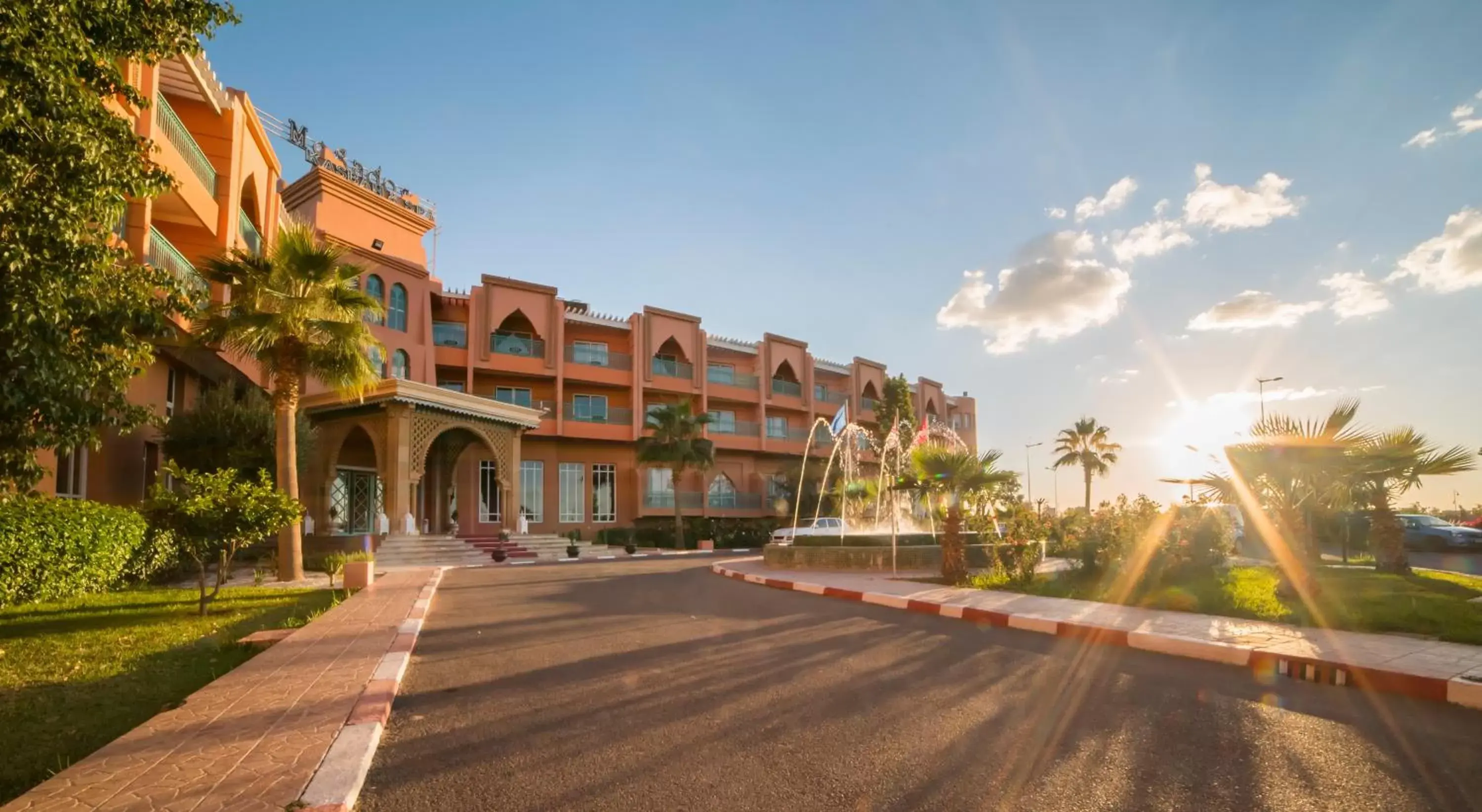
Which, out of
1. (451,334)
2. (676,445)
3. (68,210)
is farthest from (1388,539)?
(451,334)

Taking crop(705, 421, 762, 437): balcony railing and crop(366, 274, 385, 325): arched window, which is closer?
crop(366, 274, 385, 325): arched window

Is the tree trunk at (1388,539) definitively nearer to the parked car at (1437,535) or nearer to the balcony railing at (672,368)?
the parked car at (1437,535)

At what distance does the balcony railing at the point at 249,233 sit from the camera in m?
19.7

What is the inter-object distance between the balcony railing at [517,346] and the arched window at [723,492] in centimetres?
1144

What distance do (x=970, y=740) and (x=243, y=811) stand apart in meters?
3.65

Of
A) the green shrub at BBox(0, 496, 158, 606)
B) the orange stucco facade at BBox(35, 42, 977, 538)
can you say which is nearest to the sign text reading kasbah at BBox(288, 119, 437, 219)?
the orange stucco facade at BBox(35, 42, 977, 538)

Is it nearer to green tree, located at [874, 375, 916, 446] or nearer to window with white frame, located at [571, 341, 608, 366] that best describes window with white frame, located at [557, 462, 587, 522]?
window with white frame, located at [571, 341, 608, 366]

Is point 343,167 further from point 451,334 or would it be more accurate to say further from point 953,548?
point 953,548

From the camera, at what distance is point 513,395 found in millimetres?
35656

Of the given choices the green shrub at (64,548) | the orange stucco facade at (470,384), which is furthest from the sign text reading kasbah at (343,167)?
the green shrub at (64,548)

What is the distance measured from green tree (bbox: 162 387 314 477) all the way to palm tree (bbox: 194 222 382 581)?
7.49 feet

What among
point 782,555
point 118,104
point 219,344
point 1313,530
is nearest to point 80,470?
point 219,344

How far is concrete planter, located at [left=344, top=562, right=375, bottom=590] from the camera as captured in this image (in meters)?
14.2

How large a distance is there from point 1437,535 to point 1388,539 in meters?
13.6
